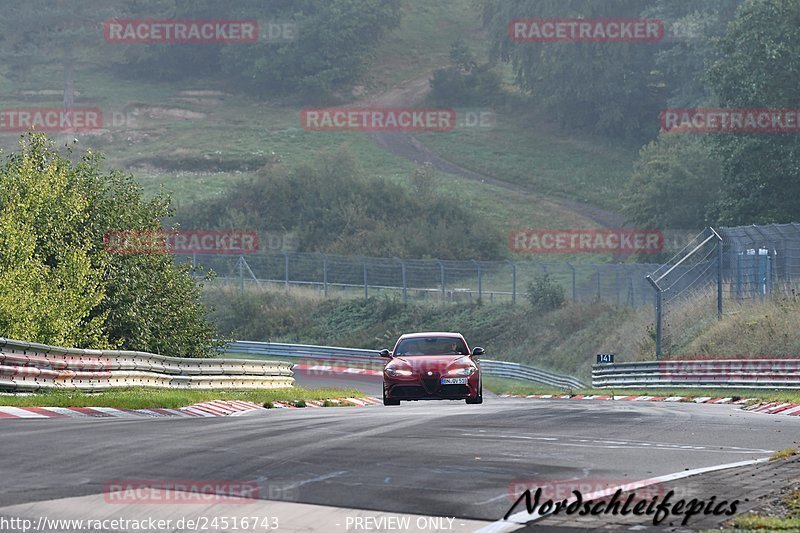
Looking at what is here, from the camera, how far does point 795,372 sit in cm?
2930

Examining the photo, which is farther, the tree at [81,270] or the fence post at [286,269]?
the fence post at [286,269]

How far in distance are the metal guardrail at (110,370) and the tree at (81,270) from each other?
7.73 ft

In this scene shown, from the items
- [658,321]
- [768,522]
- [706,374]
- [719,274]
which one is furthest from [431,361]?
[719,274]

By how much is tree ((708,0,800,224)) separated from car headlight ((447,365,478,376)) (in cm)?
3110

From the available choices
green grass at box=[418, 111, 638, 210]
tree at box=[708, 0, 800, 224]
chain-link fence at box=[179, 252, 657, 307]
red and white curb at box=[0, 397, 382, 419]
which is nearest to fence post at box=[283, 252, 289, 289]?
chain-link fence at box=[179, 252, 657, 307]

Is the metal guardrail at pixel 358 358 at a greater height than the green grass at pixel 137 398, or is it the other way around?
the green grass at pixel 137 398

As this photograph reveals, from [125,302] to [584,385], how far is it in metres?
16.0

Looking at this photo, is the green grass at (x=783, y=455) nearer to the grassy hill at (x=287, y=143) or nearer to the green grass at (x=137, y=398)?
the green grass at (x=137, y=398)

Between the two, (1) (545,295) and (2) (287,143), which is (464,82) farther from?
(1) (545,295)

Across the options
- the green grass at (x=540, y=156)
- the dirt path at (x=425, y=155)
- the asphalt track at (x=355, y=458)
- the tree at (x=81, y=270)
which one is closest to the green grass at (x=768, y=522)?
the asphalt track at (x=355, y=458)

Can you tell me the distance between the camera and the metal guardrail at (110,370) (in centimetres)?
2048

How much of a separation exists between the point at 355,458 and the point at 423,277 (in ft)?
157

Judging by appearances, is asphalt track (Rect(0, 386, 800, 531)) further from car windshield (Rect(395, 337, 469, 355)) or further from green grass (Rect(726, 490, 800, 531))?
car windshield (Rect(395, 337, 469, 355))

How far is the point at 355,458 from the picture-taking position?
1227cm
